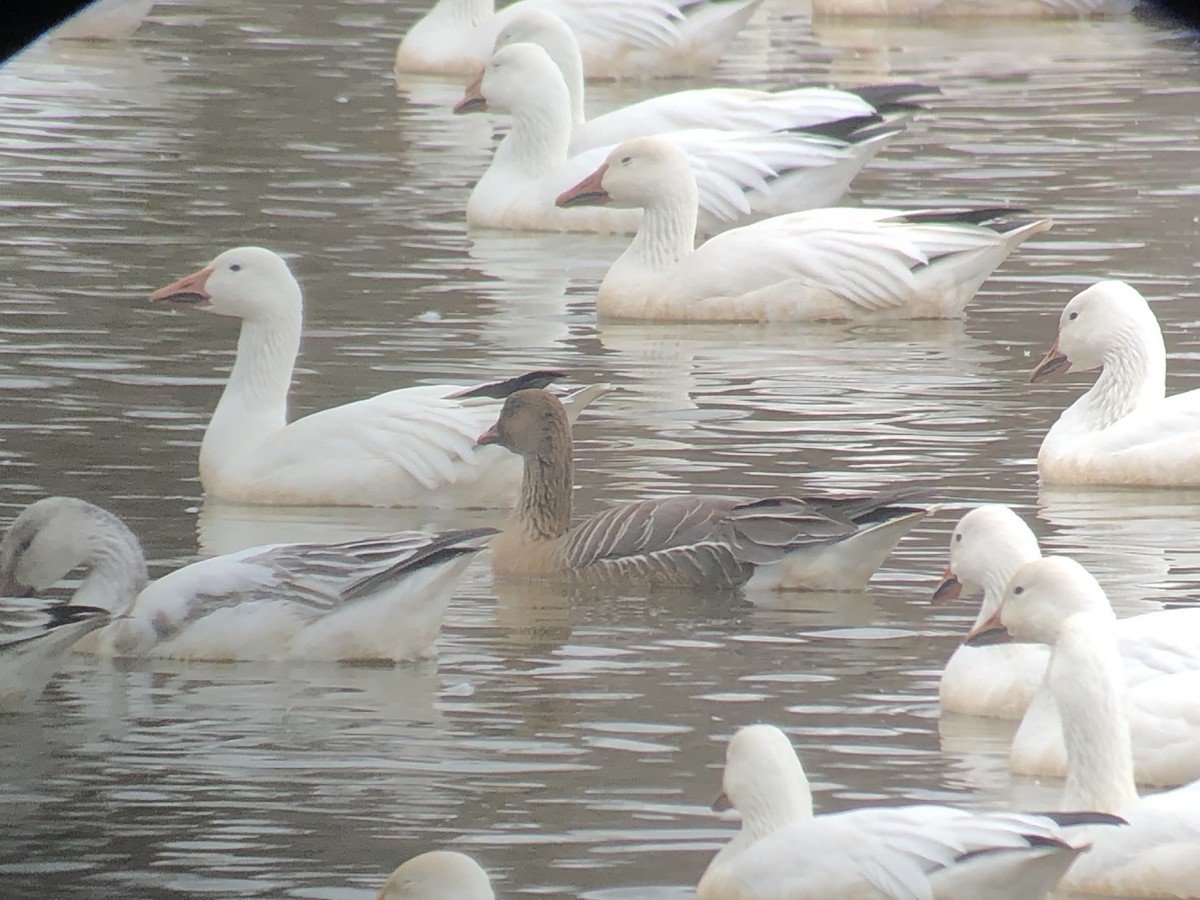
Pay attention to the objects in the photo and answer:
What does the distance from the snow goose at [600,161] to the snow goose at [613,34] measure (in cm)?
503

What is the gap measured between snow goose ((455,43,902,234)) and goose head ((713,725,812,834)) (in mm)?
9315

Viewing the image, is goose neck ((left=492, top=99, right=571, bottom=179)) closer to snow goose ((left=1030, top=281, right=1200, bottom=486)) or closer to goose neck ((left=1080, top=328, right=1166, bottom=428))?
snow goose ((left=1030, top=281, right=1200, bottom=486))

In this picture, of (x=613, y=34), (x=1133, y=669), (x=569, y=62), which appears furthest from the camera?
(x=613, y=34)

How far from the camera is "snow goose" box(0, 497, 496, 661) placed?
811 centimetres

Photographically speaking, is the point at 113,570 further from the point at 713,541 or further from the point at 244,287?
the point at 244,287

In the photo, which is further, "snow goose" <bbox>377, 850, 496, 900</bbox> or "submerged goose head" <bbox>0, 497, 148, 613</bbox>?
"submerged goose head" <bbox>0, 497, 148, 613</bbox>

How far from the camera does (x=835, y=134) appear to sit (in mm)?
16078

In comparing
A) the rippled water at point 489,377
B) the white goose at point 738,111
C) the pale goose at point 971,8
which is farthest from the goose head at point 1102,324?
the pale goose at point 971,8

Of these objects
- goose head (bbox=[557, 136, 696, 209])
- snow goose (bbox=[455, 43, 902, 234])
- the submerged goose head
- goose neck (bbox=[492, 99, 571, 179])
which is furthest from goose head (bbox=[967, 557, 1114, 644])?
goose neck (bbox=[492, 99, 571, 179])

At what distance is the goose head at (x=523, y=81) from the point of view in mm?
16609

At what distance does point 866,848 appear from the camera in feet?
18.7

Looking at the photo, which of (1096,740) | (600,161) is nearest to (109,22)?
(600,161)

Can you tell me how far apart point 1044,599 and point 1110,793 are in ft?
2.87

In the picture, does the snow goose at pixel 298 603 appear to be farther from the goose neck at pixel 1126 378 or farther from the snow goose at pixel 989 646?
the goose neck at pixel 1126 378
